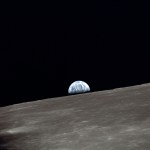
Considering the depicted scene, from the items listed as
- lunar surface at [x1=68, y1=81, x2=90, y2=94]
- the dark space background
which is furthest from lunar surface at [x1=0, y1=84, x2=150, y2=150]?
the dark space background

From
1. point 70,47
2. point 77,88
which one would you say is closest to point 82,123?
point 77,88

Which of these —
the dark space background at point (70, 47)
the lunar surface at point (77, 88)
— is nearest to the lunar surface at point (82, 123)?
the lunar surface at point (77, 88)

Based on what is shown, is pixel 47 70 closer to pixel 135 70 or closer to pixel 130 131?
pixel 135 70

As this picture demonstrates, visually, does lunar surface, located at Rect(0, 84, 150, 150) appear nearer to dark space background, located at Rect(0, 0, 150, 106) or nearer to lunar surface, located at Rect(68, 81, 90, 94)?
lunar surface, located at Rect(68, 81, 90, 94)

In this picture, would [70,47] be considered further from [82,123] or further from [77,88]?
[82,123]

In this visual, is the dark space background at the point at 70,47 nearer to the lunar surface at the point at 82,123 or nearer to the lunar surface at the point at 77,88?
the lunar surface at the point at 77,88
